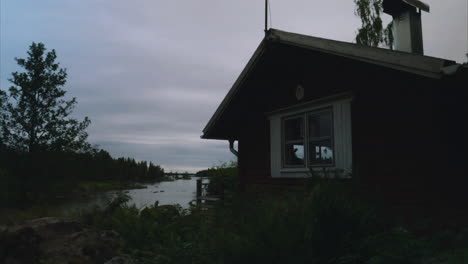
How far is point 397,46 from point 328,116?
308 centimetres

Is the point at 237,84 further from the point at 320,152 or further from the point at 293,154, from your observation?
the point at 320,152

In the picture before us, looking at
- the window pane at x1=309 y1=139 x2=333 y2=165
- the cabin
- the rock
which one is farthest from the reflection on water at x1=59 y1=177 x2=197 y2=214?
the window pane at x1=309 y1=139 x2=333 y2=165

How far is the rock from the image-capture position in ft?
16.0

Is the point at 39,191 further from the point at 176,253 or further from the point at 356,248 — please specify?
the point at 356,248

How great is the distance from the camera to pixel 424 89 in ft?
14.5

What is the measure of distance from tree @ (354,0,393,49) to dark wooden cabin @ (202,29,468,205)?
15122 mm

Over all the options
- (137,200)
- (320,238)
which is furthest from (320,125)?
(137,200)

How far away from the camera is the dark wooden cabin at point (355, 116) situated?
4.32 meters

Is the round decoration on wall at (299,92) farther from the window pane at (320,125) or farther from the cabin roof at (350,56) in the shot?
the cabin roof at (350,56)

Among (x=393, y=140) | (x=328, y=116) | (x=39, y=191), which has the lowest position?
(x=39, y=191)

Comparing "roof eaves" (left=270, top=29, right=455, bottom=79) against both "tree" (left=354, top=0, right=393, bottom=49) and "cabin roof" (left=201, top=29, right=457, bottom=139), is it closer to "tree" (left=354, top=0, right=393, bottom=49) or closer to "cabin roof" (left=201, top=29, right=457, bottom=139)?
"cabin roof" (left=201, top=29, right=457, bottom=139)

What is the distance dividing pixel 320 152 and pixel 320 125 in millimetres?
491

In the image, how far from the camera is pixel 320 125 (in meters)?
6.06

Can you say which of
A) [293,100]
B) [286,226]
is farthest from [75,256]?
[293,100]
